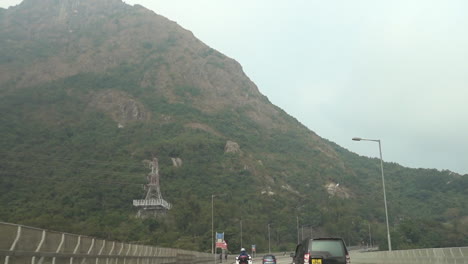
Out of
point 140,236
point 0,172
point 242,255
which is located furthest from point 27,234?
point 0,172

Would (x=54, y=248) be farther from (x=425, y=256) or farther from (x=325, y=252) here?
(x=425, y=256)

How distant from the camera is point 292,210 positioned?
188625 millimetres

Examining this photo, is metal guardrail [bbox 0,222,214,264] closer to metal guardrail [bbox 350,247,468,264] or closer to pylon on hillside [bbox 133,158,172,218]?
metal guardrail [bbox 350,247,468,264]

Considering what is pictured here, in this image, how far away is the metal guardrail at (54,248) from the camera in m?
11.7

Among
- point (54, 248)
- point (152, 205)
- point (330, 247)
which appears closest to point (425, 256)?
point (330, 247)

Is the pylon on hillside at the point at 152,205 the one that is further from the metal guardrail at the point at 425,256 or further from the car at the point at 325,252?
the car at the point at 325,252

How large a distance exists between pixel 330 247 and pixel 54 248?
10.1m

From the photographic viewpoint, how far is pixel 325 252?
18.3 meters

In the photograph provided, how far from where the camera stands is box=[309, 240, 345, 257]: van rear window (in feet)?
60.3

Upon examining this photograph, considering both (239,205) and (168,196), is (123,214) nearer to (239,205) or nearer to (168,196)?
(168,196)

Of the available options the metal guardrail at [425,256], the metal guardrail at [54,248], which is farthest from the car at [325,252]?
the metal guardrail at [54,248]

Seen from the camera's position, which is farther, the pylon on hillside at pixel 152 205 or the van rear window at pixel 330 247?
the pylon on hillside at pixel 152 205

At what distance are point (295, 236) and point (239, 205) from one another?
77.5ft

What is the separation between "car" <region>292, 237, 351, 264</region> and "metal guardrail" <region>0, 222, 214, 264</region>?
837 cm
